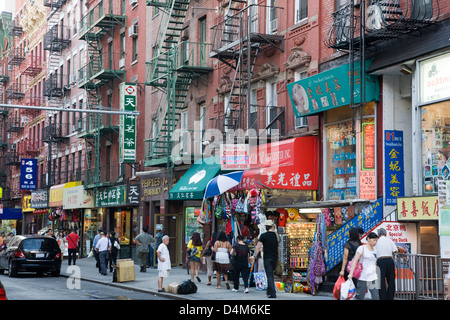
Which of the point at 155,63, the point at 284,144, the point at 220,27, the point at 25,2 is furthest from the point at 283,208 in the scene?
the point at 25,2

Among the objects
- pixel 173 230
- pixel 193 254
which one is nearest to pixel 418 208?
pixel 193 254

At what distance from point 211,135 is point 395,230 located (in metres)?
11.2

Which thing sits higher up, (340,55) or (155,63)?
(155,63)

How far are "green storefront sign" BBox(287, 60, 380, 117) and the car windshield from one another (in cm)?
1065

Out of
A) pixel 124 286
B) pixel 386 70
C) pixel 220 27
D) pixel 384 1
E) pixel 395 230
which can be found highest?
pixel 220 27

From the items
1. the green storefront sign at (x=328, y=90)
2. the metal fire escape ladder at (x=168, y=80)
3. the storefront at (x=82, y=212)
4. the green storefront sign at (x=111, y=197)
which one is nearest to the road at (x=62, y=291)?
the green storefront sign at (x=328, y=90)

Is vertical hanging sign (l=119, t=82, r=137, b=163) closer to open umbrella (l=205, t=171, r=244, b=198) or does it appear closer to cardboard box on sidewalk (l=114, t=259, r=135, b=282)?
cardboard box on sidewalk (l=114, t=259, r=135, b=282)

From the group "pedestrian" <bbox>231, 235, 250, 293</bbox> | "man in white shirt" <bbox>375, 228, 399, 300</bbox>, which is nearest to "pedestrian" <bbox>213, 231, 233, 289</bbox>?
"pedestrian" <bbox>231, 235, 250, 293</bbox>

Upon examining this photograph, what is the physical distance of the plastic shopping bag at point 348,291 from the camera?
12914 millimetres

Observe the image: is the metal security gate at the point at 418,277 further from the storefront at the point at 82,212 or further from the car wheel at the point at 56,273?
the storefront at the point at 82,212

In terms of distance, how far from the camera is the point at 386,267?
14695 millimetres

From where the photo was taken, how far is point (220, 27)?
2727 centimetres

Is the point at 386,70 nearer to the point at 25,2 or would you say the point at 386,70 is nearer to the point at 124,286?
the point at 124,286

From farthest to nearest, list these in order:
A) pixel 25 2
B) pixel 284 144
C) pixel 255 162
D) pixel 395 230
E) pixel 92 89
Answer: pixel 25 2 → pixel 92 89 → pixel 255 162 → pixel 284 144 → pixel 395 230
